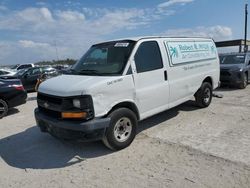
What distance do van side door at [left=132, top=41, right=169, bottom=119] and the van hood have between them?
29.0 inches

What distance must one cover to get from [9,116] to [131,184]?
601 cm

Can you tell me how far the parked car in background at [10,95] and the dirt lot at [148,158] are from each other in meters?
1.75

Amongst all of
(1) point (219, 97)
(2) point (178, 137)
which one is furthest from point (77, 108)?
(1) point (219, 97)

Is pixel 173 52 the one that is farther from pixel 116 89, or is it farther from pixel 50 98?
pixel 50 98

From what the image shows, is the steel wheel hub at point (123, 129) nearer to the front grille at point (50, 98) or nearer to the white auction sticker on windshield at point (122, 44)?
the front grille at point (50, 98)

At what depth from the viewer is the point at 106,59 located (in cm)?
508

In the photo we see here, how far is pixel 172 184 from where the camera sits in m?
3.41

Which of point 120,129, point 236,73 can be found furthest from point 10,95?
point 236,73

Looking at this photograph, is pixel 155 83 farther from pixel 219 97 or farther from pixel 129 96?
pixel 219 97

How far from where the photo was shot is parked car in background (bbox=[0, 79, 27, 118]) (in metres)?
7.83

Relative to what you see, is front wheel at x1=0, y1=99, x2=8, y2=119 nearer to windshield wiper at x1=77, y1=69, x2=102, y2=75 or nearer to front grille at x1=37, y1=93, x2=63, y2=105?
front grille at x1=37, y1=93, x2=63, y2=105

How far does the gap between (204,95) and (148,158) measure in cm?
367

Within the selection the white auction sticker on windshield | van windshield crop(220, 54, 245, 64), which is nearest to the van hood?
the white auction sticker on windshield

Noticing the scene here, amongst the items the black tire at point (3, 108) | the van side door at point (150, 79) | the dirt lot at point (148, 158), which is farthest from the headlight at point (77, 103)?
the black tire at point (3, 108)
